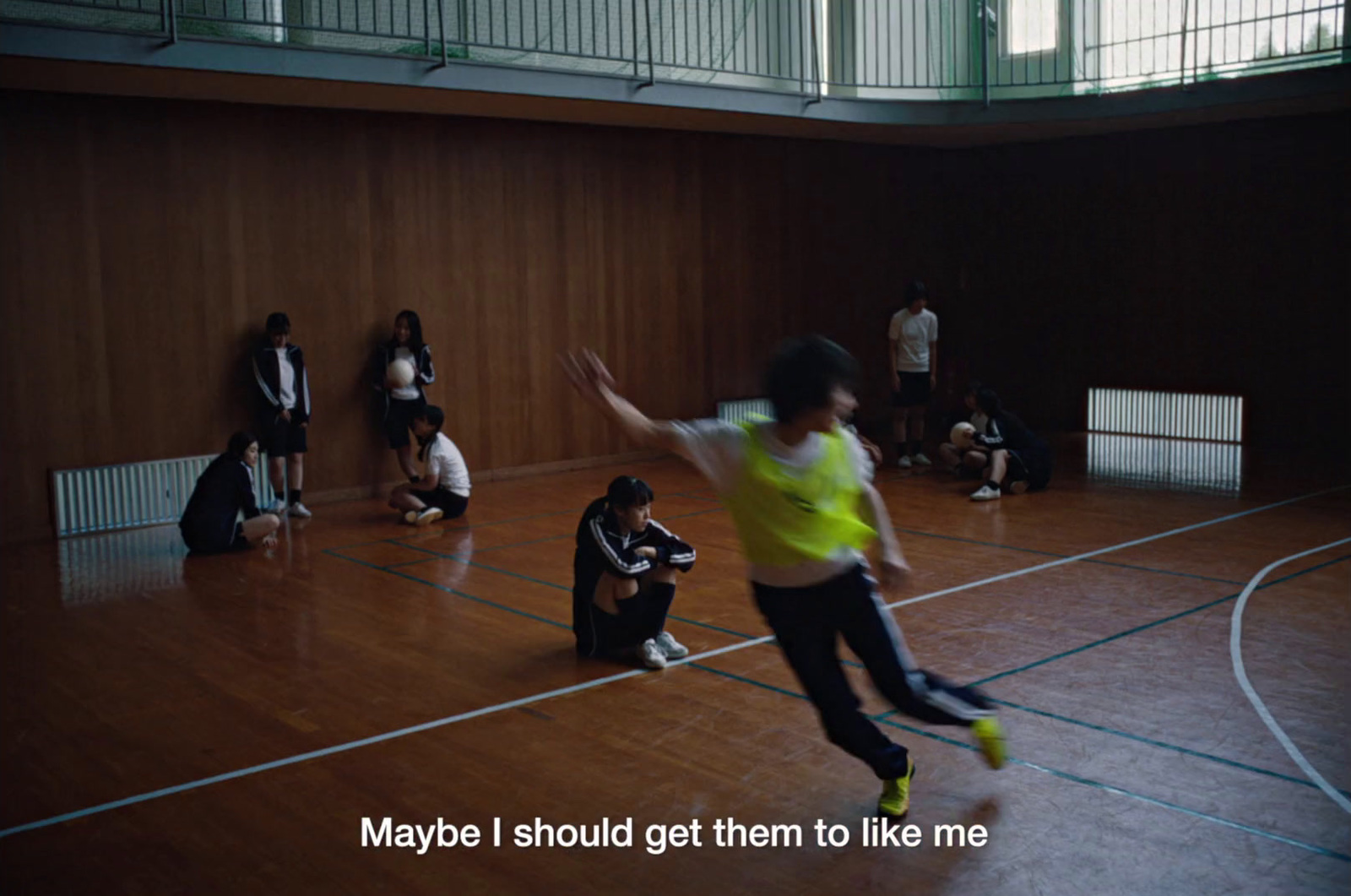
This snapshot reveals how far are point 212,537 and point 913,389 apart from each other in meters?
6.42

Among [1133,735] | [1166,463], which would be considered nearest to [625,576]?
[1133,735]

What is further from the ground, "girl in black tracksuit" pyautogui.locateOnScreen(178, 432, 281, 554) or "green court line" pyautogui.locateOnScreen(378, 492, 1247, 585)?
"girl in black tracksuit" pyautogui.locateOnScreen(178, 432, 281, 554)

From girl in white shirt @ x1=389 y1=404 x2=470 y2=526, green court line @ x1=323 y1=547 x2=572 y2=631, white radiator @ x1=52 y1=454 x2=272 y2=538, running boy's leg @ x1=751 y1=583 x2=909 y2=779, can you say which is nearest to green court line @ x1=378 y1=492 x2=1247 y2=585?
green court line @ x1=323 y1=547 x2=572 y2=631

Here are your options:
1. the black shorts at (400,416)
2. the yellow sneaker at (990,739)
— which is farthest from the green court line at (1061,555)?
the black shorts at (400,416)

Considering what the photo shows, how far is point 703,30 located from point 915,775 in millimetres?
10402

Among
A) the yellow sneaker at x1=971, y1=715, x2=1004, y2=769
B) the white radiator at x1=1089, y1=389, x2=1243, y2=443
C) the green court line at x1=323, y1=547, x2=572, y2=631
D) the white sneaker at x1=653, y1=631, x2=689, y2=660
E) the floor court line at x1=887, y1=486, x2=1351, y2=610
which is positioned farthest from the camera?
the white radiator at x1=1089, y1=389, x2=1243, y2=443

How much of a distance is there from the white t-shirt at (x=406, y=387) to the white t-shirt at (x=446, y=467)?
3.58 ft

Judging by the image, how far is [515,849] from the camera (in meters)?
4.07

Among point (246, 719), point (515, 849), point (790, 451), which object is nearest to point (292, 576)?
point (246, 719)

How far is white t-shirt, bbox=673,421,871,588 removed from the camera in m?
3.76

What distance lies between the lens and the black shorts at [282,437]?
1025 centimetres

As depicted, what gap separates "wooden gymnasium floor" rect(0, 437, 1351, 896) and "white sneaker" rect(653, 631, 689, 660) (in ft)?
0.24

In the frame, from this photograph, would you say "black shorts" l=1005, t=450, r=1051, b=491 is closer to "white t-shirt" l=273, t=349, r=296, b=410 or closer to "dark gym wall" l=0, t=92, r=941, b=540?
"dark gym wall" l=0, t=92, r=941, b=540

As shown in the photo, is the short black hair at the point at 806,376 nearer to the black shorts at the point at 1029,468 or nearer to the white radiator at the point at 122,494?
the black shorts at the point at 1029,468
